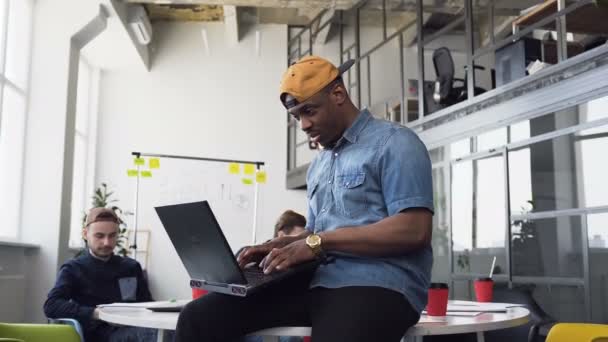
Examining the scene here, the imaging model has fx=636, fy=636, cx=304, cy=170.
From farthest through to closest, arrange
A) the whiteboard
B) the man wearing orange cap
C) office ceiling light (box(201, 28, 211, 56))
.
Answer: the whiteboard → office ceiling light (box(201, 28, 211, 56)) → the man wearing orange cap

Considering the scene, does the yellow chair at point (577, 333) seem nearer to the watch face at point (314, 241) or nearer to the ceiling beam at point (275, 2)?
the watch face at point (314, 241)

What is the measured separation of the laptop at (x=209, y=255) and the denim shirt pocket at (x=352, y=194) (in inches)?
6.2

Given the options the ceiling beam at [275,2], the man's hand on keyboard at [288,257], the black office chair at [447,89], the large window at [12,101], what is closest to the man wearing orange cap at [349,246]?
the man's hand on keyboard at [288,257]

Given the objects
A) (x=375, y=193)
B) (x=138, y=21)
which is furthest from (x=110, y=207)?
(x=375, y=193)

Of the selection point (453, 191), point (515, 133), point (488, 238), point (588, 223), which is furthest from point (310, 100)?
point (453, 191)

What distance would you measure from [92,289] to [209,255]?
1981mm

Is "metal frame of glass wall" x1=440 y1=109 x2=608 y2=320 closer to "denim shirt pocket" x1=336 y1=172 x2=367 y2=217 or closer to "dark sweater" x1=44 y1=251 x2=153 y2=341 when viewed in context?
"dark sweater" x1=44 y1=251 x2=153 y2=341

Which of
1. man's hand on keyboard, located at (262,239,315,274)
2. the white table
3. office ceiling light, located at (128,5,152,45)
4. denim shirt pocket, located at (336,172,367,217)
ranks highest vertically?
office ceiling light, located at (128,5,152,45)

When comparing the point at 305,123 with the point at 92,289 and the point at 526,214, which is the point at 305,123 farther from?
the point at 526,214

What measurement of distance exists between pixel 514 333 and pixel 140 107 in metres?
6.21

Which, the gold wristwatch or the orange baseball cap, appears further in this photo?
the orange baseball cap

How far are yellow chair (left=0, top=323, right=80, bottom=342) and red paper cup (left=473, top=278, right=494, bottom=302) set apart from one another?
151 centimetres

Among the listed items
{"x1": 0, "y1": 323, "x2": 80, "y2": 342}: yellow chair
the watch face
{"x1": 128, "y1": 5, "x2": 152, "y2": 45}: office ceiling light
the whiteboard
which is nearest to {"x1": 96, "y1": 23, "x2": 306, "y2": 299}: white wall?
the whiteboard

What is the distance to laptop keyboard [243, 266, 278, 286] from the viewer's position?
1339 millimetres
